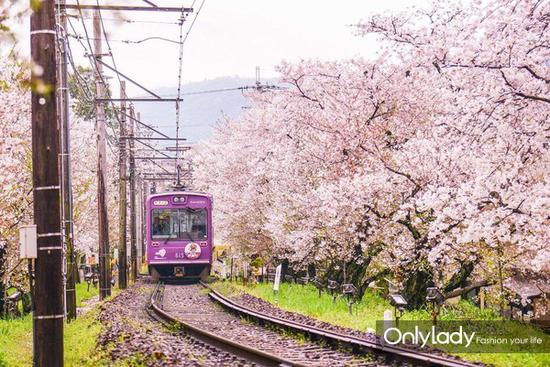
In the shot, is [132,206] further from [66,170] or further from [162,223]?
[66,170]

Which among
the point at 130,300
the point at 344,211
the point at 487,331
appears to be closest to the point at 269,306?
the point at 344,211

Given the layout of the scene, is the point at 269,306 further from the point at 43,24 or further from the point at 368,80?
the point at 43,24

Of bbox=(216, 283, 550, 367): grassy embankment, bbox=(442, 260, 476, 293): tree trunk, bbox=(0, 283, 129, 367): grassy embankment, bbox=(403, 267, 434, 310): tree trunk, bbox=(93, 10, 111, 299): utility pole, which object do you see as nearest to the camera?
bbox=(216, 283, 550, 367): grassy embankment

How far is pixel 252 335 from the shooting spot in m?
14.3

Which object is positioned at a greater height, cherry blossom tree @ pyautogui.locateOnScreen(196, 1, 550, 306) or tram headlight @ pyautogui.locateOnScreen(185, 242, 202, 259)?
cherry blossom tree @ pyautogui.locateOnScreen(196, 1, 550, 306)

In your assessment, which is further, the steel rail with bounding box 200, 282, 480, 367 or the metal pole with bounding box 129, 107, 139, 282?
the metal pole with bounding box 129, 107, 139, 282

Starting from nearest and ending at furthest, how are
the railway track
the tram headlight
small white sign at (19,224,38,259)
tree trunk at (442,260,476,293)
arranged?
small white sign at (19,224,38,259) → the railway track → tree trunk at (442,260,476,293) → the tram headlight

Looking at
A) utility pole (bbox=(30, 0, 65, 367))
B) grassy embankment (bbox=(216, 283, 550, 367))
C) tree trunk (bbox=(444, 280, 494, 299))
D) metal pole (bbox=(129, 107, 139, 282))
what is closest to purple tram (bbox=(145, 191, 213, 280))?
grassy embankment (bbox=(216, 283, 550, 367))

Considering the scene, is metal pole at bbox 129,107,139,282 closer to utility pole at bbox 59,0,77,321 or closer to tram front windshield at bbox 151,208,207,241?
tram front windshield at bbox 151,208,207,241

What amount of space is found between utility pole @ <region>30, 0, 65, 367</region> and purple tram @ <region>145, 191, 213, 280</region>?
22761 millimetres

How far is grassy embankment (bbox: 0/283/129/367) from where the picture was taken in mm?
11266

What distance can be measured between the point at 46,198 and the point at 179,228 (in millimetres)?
23413

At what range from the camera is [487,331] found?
44.8ft

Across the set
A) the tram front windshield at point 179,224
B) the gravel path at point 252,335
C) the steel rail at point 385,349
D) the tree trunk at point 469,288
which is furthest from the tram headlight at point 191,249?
the steel rail at point 385,349
